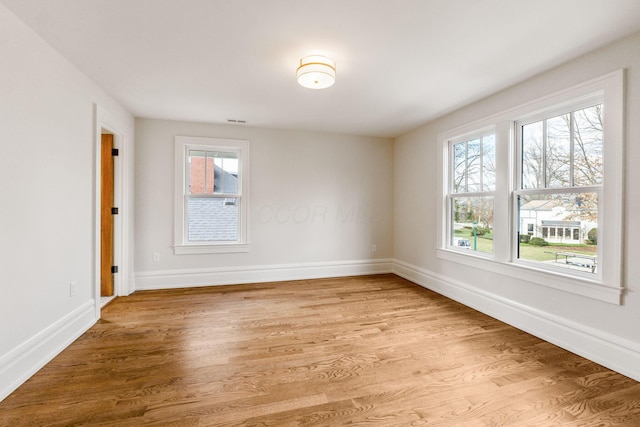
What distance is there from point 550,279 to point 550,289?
10 cm

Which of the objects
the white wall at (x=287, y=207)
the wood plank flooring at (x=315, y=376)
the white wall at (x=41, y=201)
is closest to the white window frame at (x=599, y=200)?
the wood plank flooring at (x=315, y=376)

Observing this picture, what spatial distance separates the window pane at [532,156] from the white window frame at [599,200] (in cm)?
9

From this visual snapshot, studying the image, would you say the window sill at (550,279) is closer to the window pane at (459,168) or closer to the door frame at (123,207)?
the window pane at (459,168)

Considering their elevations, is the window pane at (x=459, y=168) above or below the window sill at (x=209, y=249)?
above

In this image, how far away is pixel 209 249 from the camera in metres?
4.28

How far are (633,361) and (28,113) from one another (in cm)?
460

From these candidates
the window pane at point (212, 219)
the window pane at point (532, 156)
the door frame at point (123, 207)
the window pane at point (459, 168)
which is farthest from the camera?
the window pane at point (212, 219)

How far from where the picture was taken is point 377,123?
13.9ft

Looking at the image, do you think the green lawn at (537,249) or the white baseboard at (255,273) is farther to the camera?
the white baseboard at (255,273)

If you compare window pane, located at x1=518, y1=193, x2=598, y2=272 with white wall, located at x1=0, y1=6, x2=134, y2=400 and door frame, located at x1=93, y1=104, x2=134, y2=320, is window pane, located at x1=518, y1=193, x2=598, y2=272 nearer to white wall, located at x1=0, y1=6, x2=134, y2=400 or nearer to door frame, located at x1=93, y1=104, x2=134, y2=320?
white wall, located at x1=0, y1=6, x2=134, y2=400

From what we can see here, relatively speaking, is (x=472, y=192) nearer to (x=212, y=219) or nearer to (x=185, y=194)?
(x=212, y=219)

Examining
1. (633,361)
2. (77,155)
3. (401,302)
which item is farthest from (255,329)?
(633,361)

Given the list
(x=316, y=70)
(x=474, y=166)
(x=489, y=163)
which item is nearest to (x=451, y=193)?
(x=474, y=166)

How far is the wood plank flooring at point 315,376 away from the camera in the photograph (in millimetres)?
1636
